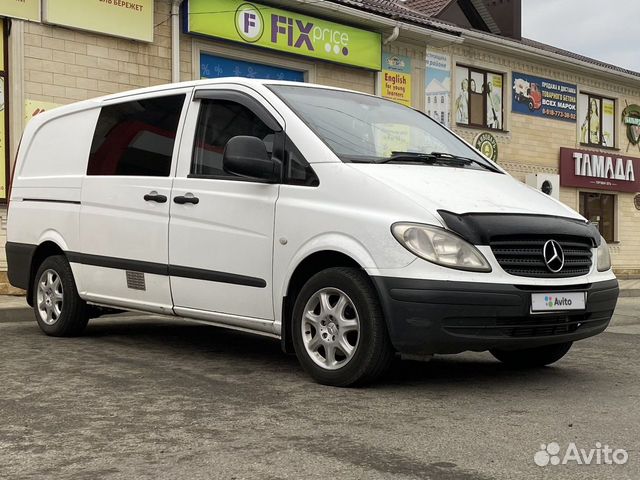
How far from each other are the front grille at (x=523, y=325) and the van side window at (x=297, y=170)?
121 cm

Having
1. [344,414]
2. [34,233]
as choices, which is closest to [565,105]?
[34,233]

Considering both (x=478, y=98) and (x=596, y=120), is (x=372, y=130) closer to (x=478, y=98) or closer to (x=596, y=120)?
(x=478, y=98)

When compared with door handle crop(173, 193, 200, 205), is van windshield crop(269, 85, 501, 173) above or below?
above

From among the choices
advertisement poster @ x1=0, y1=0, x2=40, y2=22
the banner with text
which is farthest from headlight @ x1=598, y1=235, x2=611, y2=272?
the banner with text

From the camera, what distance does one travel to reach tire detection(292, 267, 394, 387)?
15.2 ft

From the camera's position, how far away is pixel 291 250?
199 inches

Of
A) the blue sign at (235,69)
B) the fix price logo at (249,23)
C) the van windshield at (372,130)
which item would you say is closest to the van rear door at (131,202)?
the van windshield at (372,130)

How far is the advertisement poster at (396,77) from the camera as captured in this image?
17.3 m

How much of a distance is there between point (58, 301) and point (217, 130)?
2.28 meters

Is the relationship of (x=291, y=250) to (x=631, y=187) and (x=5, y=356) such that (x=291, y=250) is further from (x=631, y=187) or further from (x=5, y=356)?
(x=631, y=187)

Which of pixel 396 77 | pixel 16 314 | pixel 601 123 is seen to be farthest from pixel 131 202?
pixel 601 123

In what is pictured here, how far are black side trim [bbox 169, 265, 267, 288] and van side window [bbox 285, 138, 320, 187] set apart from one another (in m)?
0.65

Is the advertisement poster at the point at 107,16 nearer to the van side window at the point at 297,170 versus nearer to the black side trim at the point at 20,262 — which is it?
the black side trim at the point at 20,262

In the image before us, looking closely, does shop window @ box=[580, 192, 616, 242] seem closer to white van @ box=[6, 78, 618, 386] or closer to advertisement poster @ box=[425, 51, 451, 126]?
advertisement poster @ box=[425, 51, 451, 126]
